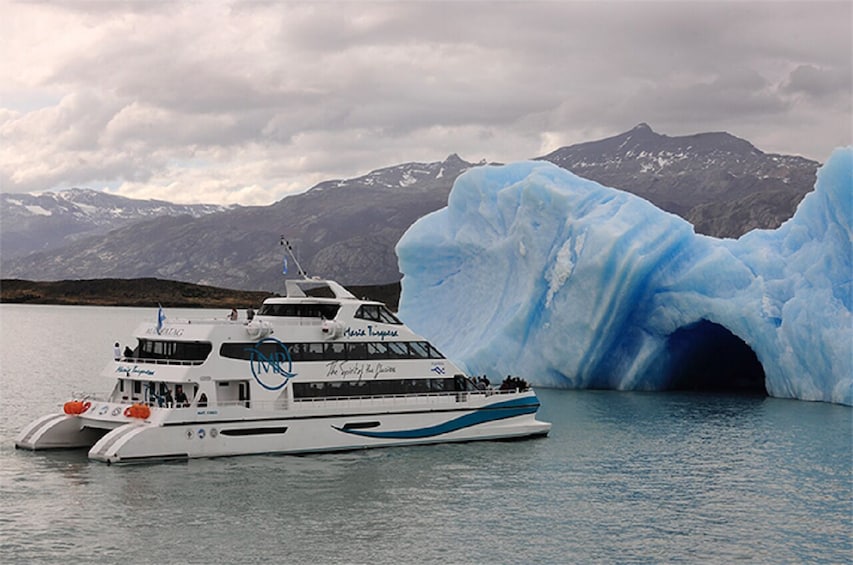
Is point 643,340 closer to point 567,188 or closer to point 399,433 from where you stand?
point 567,188

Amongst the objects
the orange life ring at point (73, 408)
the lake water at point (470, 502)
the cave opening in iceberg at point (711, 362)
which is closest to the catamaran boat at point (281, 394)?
the orange life ring at point (73, 408)

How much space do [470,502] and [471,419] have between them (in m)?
7.70

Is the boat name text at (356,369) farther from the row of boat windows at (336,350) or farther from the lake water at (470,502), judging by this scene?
the lake water at (470,502)

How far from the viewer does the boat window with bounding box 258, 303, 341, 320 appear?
1205 inches

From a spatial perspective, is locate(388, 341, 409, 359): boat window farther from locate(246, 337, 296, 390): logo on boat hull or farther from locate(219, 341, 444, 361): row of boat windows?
locate(246, 337, 296, 390): logo on boat hull

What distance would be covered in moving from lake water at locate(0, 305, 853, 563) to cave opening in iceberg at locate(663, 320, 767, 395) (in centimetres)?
1045

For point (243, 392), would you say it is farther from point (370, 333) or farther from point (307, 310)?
point (370, 333)

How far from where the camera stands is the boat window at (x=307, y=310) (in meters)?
30.6

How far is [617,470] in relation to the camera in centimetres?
2775

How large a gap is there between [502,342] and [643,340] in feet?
19.1

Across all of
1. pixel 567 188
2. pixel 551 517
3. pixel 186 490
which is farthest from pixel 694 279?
pixel 186 490

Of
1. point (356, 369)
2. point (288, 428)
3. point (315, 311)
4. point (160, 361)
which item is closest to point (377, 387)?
point (356, 369)

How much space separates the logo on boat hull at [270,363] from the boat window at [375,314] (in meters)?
2.58

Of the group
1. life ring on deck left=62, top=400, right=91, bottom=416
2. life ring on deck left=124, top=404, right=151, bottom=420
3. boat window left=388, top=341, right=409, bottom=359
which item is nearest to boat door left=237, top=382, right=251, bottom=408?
life ring on deck left=124, top=404, right=151, bottom=420
